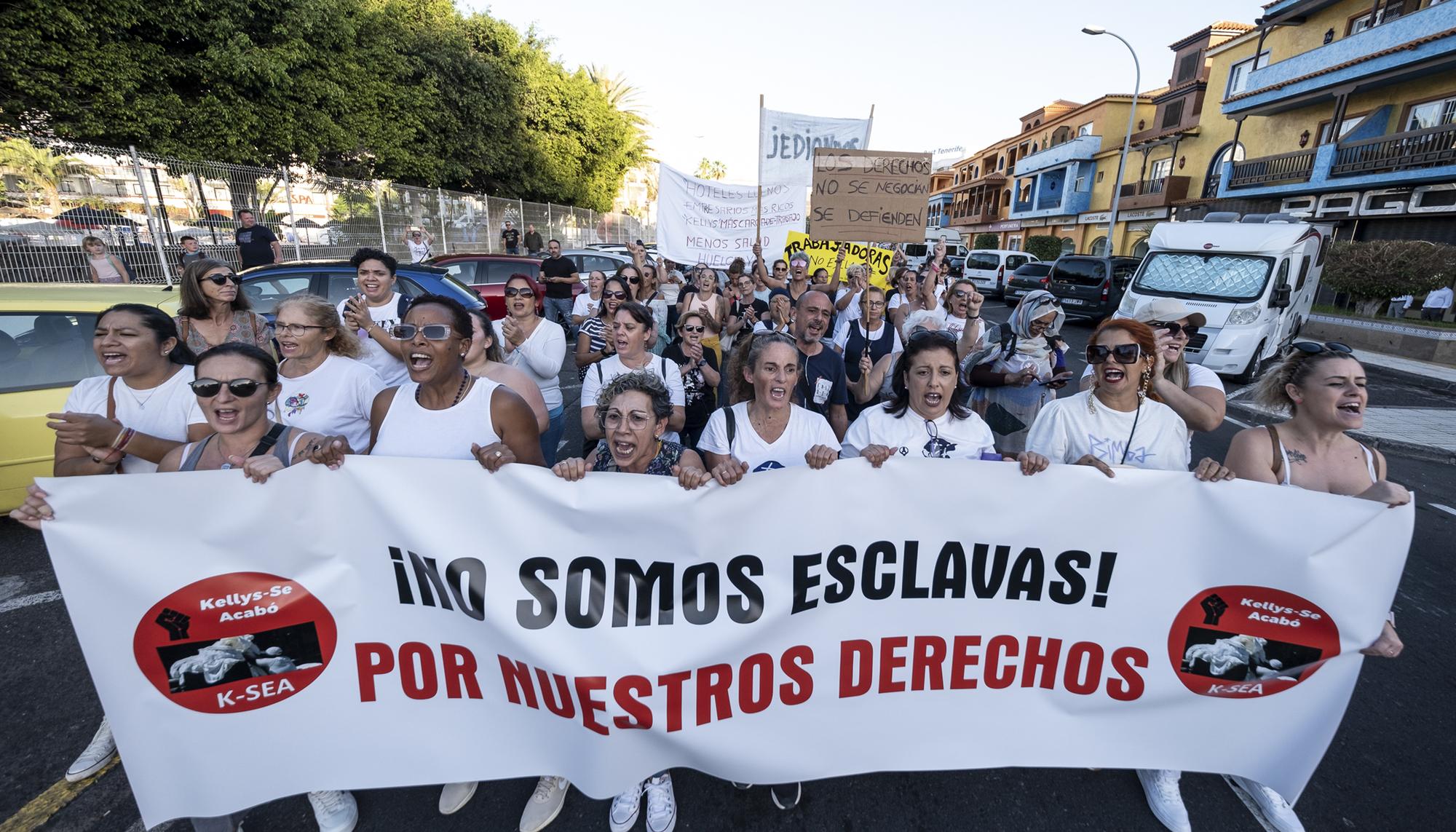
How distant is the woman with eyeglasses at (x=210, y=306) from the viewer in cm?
355

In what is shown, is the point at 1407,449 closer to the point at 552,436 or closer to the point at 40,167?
the point at 552,436

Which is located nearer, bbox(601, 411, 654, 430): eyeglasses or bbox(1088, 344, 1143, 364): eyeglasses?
bbox(601, 411, 654, 430): eyeglasses

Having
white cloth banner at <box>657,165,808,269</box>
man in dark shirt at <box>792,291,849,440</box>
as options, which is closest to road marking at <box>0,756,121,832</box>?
man in dark shirt at <box>792,291,849,440</box>

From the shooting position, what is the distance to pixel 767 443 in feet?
9.27

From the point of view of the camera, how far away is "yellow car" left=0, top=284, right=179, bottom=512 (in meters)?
3.79

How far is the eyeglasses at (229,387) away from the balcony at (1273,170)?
29299mm

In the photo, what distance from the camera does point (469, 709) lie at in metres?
2.22

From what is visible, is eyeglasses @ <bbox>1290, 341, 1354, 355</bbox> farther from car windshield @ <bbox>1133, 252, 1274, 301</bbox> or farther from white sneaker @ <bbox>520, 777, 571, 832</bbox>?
car windshield @ <bbox>1133, 252, 1274, 301</bbox>

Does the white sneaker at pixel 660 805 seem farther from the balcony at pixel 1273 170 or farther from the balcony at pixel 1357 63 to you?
the balcony at pixel 1273 170

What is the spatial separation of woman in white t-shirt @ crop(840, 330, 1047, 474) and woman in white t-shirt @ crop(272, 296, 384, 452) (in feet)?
7.49

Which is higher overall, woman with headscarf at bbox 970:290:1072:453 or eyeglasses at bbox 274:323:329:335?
eyeglasses at bbox 274:323:329:335

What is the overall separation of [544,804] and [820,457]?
1.62 metres

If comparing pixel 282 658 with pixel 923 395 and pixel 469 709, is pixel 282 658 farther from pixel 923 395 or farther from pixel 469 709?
pixel 923 395

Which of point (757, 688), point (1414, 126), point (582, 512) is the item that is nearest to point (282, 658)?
point (582, 512)
